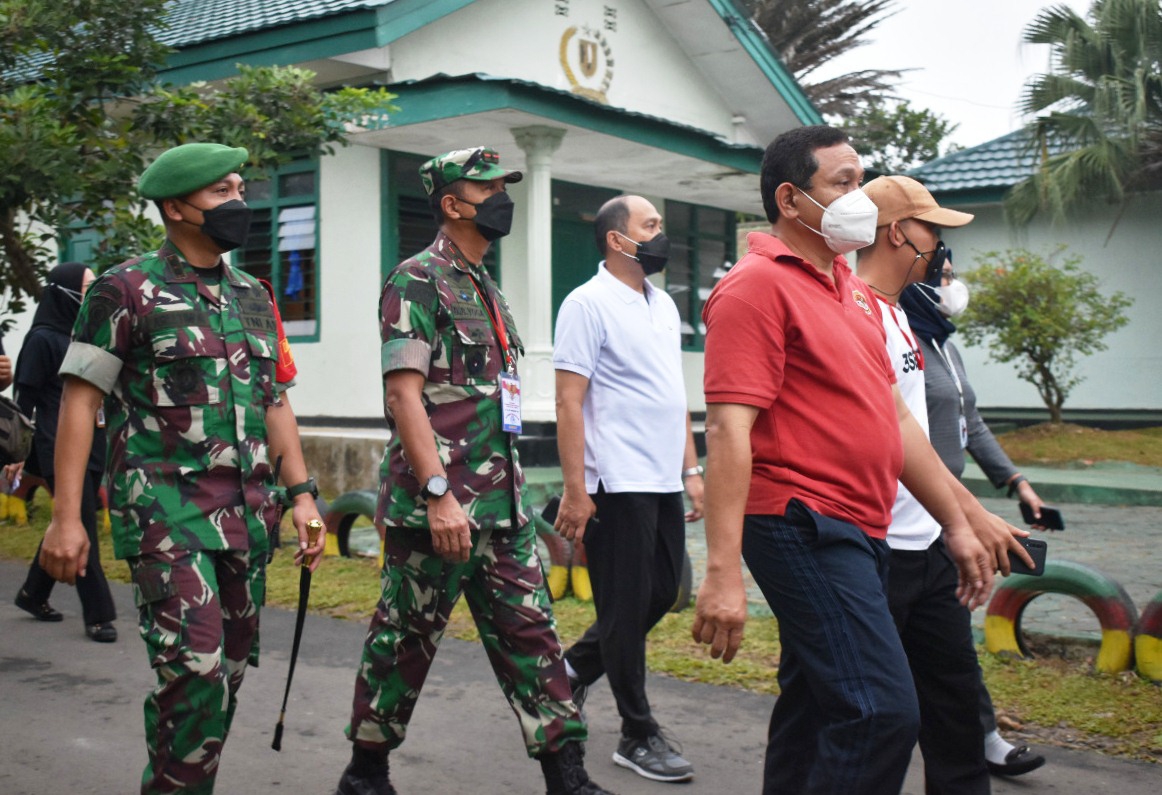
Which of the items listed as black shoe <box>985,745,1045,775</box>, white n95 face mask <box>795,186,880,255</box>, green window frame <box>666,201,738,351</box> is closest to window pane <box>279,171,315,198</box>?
green window frame <box>666,201,738,351</box>

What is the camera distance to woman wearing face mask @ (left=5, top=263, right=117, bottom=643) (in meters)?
6.34

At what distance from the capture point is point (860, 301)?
332 centimetres

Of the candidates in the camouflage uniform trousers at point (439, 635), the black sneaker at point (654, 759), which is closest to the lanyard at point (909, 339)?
the camouflage uniform trousers at point (439, 635)

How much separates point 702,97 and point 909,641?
1303cm

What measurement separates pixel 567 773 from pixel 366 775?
0.64 meters

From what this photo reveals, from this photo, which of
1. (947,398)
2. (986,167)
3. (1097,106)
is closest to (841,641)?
(947,398)

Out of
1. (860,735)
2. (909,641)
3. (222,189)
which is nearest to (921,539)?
(909,641)

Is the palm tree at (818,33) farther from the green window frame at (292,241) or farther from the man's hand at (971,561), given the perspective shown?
the man's hand at (971,561)

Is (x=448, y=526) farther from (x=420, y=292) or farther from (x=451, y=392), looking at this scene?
(x=420, y=292)

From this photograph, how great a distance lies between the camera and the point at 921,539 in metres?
3.53

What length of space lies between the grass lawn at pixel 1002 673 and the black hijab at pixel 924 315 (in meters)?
1.64

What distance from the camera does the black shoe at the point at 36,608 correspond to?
6.71 m

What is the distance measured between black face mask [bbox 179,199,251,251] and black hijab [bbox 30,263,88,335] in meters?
3.24

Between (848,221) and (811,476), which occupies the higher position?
(848,221)
